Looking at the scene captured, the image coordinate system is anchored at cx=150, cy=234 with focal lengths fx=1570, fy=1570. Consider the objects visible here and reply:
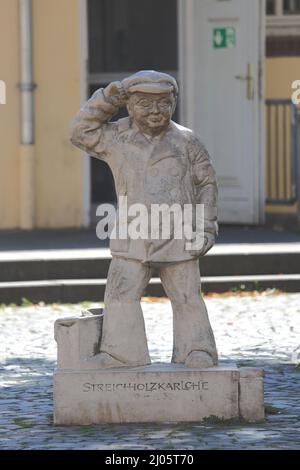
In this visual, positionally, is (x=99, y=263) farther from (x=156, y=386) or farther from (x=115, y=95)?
(x=156, y=386)

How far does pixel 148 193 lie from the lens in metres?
7.97

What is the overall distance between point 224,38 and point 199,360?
330 inches

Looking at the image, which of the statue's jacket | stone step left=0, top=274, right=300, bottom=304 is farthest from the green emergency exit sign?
the statue's jacket

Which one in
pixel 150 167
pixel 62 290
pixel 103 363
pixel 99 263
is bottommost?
pixel 62 290

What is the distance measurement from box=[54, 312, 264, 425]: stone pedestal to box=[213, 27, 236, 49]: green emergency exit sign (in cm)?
841

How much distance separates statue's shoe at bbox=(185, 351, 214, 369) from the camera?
7.97m

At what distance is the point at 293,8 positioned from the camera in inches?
668

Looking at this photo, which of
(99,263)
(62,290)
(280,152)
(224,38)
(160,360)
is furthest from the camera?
(280,152)

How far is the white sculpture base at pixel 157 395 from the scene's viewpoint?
7.89 metres

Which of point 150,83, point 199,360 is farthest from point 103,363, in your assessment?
point 150,83

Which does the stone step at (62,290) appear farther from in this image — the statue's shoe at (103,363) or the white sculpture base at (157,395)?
the white sculpture base at (157,395)

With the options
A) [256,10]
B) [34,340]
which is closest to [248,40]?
[256,10]

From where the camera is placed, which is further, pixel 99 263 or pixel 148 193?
pixel 99 263

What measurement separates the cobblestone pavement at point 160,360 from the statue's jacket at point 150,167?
0.92 m
